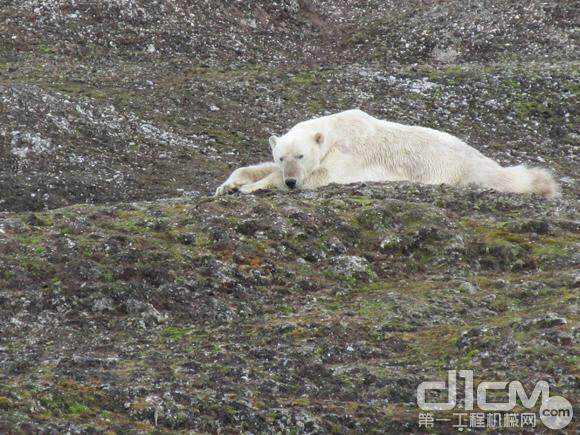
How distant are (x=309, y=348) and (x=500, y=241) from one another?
3307mm

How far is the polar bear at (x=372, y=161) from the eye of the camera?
13.4 meters

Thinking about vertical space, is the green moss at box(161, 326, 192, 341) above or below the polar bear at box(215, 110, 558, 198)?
below

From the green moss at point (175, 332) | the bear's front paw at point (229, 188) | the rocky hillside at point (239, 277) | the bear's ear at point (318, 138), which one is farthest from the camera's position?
the bear's ear at point (318, 138)

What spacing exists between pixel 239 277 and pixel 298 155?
380 cm

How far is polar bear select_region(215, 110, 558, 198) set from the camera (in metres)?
13.4

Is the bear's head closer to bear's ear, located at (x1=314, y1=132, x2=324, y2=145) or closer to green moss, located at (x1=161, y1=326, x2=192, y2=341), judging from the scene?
bear's ear, located at (x1=314, y1=132, x2=324, y2=145)

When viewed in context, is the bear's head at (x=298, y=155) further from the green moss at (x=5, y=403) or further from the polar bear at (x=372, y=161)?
the green moss at (x=5, y=403)

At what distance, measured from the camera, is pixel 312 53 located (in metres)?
27.0

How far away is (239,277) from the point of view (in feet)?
32.1

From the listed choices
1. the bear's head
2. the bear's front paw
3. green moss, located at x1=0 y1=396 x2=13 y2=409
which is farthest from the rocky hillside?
the bear's front paw

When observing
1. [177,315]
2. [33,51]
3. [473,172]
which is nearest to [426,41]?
[33,51]

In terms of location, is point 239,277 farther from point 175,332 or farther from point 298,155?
point 298,155

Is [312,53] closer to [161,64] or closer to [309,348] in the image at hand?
[161,64]

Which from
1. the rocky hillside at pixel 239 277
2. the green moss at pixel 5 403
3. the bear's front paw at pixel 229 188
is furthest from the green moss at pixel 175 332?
the bear's front paw at pixel 229 188
